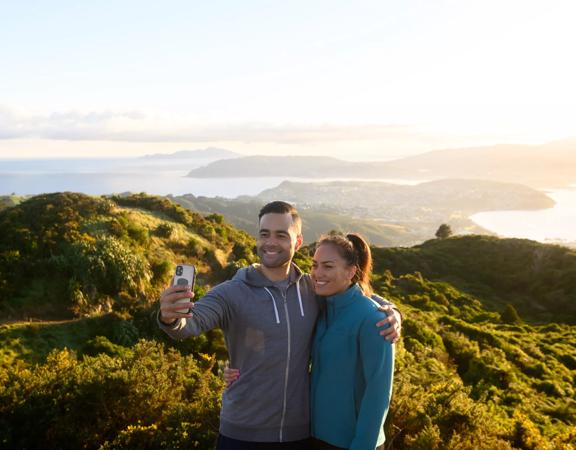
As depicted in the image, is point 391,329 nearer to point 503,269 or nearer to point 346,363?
point 346,363

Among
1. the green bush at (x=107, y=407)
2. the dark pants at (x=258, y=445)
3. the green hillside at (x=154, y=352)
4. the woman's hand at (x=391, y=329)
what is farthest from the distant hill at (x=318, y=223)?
the woman's hand at (x=391, y=329)

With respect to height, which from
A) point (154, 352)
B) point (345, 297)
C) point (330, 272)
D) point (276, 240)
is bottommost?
point (154, 352)

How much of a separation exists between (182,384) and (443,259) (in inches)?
1671

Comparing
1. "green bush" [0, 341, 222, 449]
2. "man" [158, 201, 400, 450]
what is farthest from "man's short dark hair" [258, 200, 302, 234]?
"green bush" [0, 341, 222, 449]

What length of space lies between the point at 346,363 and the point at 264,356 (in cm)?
60

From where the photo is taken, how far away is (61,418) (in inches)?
225

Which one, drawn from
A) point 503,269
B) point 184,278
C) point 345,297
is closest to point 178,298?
point 184,278

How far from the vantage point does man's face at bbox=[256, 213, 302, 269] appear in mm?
3248

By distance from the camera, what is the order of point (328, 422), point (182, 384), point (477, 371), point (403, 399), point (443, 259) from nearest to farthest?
1. point (328, 422)
2. point (403, 399)
3. point (182, 384)
4. point (477, 371)
5. point (443, 259)

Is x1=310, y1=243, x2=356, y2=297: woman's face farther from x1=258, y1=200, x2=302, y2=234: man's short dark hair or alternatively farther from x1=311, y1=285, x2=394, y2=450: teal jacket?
x1=258, y1=200, x2=302, y2=234: man's short dark hair

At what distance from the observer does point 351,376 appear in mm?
3043

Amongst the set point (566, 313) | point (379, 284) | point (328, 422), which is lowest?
point (566, 313)

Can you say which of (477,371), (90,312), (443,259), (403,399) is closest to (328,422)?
(403,399)

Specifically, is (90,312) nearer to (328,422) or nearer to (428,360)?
(428,360)
